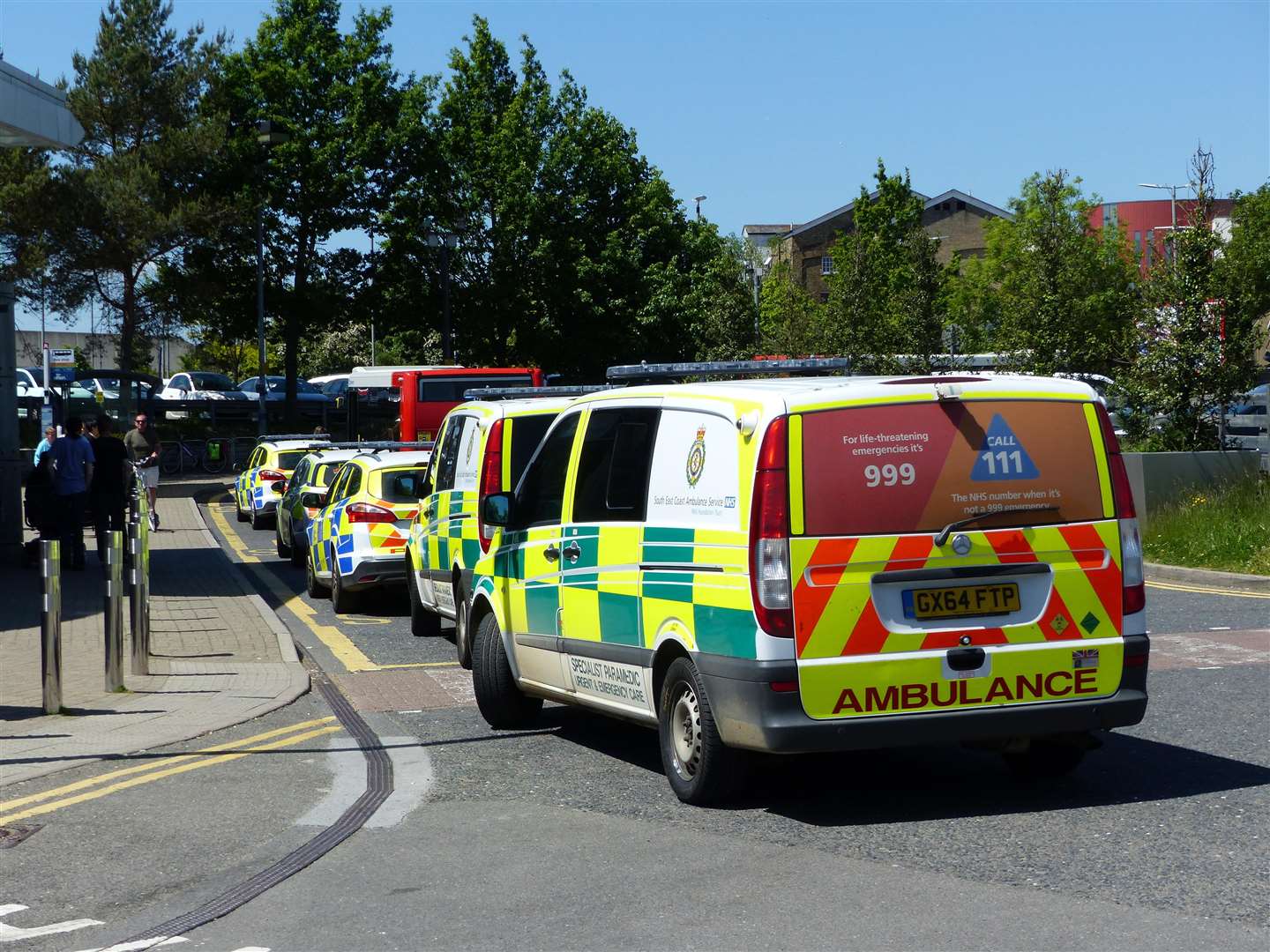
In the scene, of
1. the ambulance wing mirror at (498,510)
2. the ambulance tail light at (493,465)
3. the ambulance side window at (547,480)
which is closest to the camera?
the ambulance side window at (547,480)

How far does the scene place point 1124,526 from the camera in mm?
7094

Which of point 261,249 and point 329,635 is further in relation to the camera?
point 261,249

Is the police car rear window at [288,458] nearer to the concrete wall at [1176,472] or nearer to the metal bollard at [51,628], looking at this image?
the concrete wall at [1176,472]

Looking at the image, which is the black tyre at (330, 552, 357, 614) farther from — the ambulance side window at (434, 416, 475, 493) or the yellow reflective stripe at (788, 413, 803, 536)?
the yellow reflective stripe at (788, 413, 803, 536)

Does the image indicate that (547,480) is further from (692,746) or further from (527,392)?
(527,392)

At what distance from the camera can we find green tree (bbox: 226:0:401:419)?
5178 cm

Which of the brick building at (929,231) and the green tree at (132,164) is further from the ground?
the brick building at (929,231)

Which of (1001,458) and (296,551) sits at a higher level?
(1001,458)

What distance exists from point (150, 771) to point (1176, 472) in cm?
1567

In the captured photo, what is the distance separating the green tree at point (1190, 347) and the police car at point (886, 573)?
51.5ft

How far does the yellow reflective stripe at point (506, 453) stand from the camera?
1159cm

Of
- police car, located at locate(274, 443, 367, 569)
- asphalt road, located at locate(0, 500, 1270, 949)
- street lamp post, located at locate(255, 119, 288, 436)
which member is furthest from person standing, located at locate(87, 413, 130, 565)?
street lamp post, located at locate(255, 119, 288, 436)

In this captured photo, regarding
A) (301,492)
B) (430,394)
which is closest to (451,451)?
(301,492)

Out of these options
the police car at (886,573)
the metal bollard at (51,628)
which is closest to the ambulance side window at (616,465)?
the police car at (886,573)
